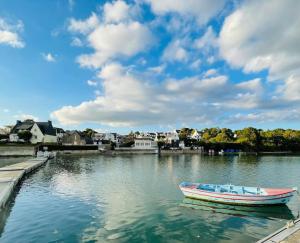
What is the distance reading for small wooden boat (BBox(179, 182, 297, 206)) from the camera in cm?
2394

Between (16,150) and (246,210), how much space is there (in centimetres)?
8473

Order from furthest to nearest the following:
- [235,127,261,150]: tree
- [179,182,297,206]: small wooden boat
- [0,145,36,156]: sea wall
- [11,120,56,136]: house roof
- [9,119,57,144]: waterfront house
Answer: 1. [235,127,261,150]: tree
2. [11,120,56,136]: house roof
3. [9,119,57,144]: waterfront house
4. [0,145,36,156]: sea wall
5. [179,182,297,206]: small wooden boat

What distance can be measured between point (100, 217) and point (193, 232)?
26.6ft

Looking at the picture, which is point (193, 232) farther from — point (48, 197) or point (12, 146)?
point (12, 146)

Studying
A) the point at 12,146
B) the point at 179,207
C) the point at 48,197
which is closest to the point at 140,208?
the point at 179,207

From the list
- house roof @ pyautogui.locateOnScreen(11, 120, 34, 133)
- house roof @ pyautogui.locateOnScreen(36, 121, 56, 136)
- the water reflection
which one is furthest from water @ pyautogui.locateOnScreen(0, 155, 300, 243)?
house roof @ pyautogui.locateOnScreen(11, 120, 34, 133)

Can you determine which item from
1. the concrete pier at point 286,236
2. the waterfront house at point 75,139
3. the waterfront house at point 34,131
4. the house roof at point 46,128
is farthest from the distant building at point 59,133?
the concrete pier at point 286,236

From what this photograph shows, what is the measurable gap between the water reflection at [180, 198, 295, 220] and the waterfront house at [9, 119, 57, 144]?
10491 centimetres

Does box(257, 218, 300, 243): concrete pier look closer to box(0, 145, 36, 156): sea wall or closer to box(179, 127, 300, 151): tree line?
box(0, 145, 36, 156): sea wall

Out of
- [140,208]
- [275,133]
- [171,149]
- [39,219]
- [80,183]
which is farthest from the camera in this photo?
[275,133]

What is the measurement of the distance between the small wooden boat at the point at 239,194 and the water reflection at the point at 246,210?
1.57 feet

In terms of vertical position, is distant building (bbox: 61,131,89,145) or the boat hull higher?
distant building (bbox: 61,131,89,145)

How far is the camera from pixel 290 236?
1261 cm

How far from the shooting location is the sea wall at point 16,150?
84.4 m
